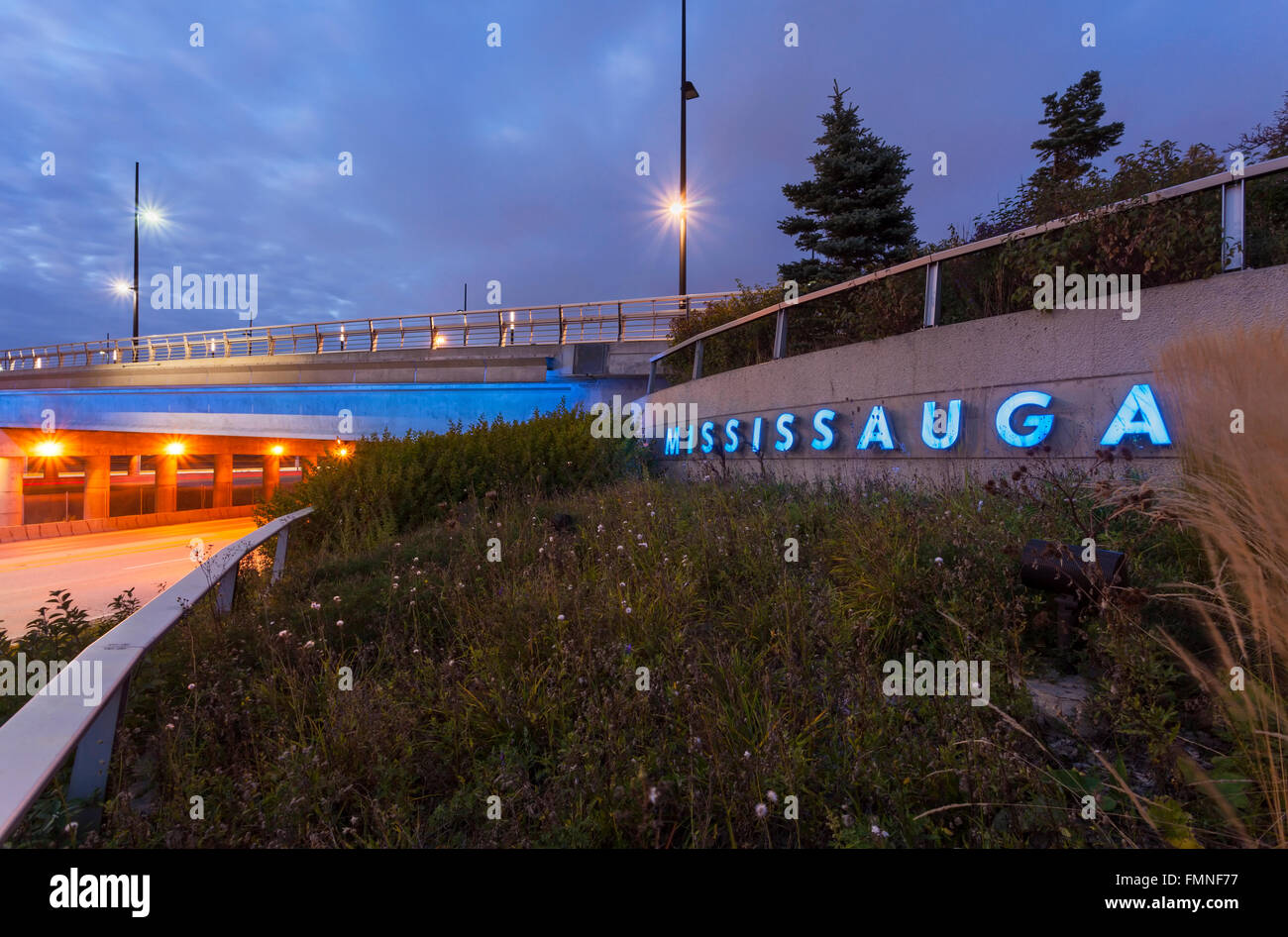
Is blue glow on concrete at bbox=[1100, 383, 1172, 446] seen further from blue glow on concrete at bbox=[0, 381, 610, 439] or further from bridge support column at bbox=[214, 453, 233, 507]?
bridge support column at bbox=[214, 453, 233, 507]

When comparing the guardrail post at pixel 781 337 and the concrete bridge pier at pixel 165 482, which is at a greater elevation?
the guardrail post at pixel 781 337

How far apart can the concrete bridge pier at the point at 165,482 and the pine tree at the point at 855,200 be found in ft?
131

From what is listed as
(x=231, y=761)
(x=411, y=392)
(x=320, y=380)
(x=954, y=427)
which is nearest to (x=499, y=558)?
(x=231, y=761)

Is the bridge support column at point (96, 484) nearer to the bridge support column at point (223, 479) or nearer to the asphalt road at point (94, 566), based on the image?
the bridge support column at point (223, 479)

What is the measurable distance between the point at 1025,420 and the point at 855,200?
15.2 meters

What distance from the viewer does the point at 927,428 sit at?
6.70 m

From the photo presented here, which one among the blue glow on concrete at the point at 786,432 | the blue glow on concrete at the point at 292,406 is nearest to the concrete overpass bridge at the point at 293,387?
the blue glow on concrete at the point at 292,406

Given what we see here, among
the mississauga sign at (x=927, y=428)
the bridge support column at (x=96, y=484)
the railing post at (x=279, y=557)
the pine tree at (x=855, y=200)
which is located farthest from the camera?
the bridge support column at (x=96, y=484)

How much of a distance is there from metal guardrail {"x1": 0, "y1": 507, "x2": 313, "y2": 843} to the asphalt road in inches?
320

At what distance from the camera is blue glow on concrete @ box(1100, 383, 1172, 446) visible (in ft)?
15.4

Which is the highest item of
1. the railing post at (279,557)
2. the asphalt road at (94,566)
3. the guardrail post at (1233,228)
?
the guardrail post at (1233,228)

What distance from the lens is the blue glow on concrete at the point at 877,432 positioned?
7105 millimetres

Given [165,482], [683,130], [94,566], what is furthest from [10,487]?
[683,130]
